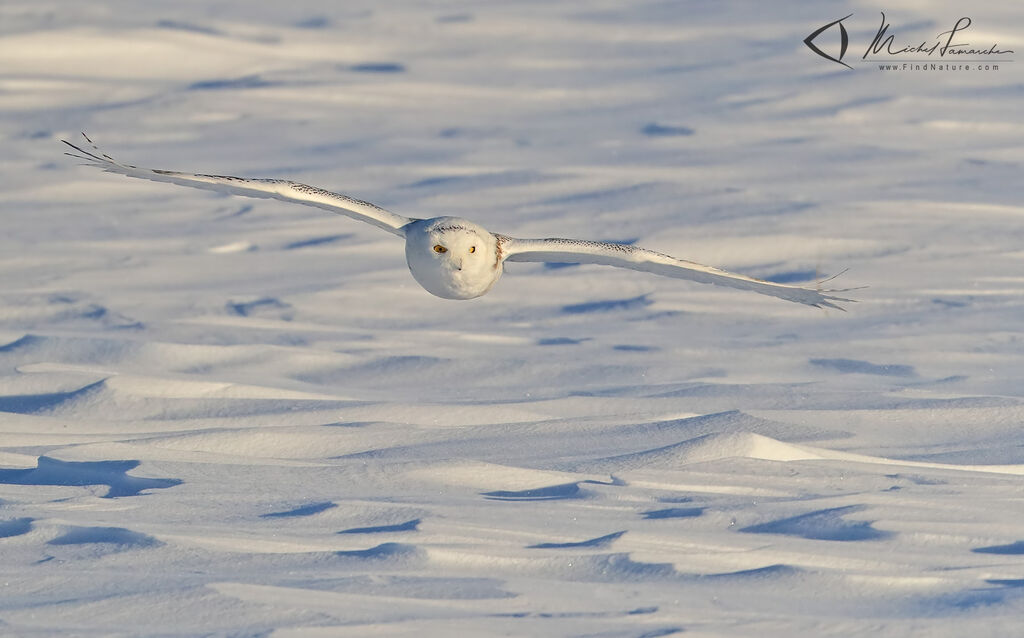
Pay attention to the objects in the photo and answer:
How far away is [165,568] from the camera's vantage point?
16.4 ft

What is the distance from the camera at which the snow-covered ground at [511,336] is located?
4.96 metres

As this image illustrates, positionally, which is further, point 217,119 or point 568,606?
point 217,119

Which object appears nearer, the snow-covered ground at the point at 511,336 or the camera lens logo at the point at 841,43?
the snow-covered ground at the point at 511,336

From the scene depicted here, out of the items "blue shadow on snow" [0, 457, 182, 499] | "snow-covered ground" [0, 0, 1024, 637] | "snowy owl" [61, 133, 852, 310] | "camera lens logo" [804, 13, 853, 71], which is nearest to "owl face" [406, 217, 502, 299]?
"snowy owl" [61, 133, 852, 310]

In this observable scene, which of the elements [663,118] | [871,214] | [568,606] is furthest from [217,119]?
[568,606]

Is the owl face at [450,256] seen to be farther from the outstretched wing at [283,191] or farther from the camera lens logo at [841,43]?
the camera lens logo at [841,43]

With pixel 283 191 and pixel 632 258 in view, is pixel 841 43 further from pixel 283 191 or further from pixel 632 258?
pixel 283 191

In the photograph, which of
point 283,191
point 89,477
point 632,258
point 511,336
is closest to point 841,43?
point 511,336

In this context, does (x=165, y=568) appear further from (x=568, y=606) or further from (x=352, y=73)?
(x=352, y=73)

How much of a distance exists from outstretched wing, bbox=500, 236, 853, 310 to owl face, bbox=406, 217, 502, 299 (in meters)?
0.16

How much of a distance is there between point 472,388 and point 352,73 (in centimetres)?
949

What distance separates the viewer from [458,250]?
524 cm

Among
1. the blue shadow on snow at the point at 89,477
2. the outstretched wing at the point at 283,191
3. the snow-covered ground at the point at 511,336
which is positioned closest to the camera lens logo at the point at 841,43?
the snow-covered ground at the point at 511,336

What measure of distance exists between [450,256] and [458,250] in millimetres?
30
